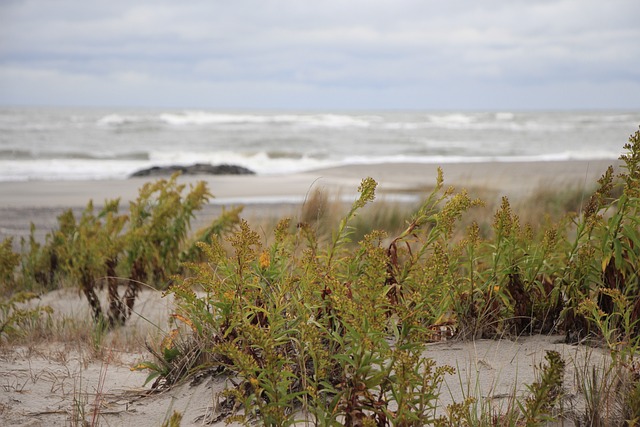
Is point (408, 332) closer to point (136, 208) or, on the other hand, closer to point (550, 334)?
point (550, 334)

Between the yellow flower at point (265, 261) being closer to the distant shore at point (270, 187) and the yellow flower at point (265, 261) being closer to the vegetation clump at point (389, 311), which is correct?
the vegetation clump at point (389, 311)

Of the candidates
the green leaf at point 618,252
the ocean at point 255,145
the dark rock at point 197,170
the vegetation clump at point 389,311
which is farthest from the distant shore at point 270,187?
the green leaf at point 618,252

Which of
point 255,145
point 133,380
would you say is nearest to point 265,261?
point 133,380

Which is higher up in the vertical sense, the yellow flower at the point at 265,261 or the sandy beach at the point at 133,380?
the yellow flower at the point at 265,261

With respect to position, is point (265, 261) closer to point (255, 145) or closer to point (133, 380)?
point (133, 380)

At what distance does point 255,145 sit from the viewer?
115 feet

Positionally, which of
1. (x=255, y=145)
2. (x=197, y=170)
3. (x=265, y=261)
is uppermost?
(x=255, y=145)

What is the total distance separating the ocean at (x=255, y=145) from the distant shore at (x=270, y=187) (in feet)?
12.3

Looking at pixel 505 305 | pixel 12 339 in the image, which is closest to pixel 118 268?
pixel 12 339

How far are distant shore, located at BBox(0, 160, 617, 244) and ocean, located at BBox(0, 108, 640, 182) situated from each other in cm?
376

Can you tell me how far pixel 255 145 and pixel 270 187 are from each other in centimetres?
1921

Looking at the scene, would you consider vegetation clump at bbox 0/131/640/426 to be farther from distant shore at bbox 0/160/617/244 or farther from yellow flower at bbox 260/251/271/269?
distant shore at bbox 0/160/617/244

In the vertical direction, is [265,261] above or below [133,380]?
above

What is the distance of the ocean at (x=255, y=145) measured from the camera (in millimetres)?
25734
